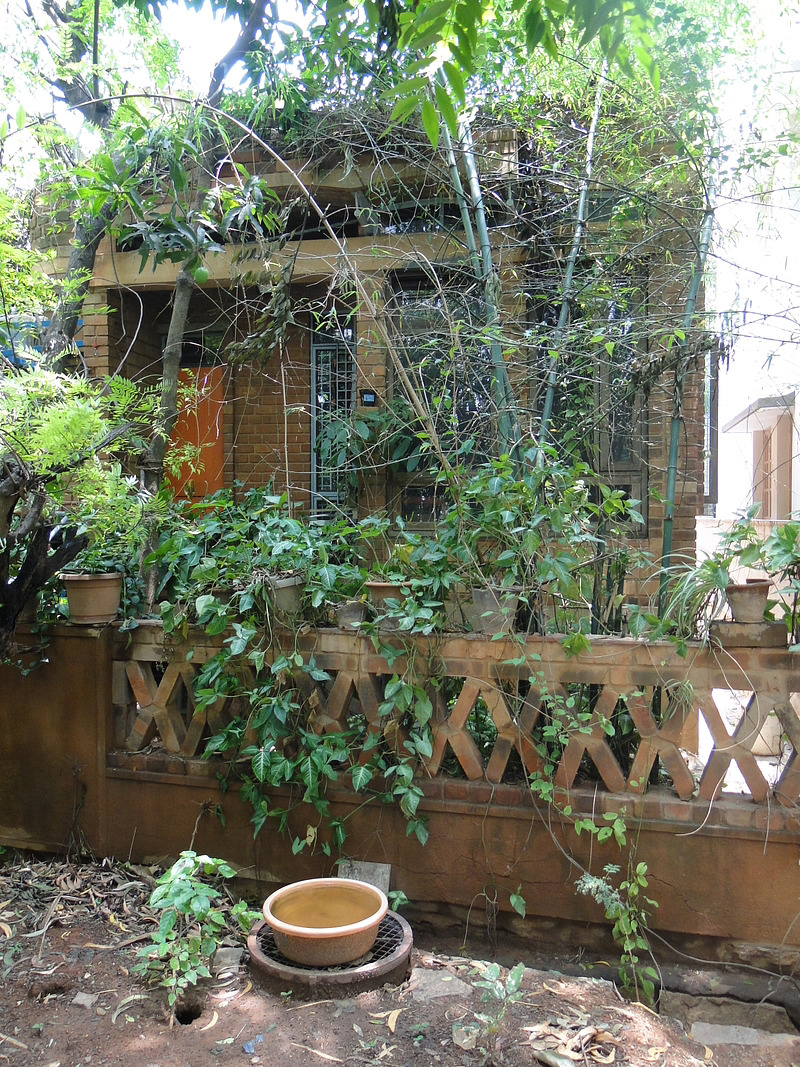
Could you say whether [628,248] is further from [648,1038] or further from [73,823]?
[73,823]

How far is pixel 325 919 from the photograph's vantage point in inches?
127

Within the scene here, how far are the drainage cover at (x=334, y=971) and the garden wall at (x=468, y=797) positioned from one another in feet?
2.07

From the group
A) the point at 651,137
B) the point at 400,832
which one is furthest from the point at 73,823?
the point at 651,137

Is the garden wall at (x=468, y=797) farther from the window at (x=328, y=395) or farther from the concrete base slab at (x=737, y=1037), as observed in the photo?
the window at (x=328, y=395)

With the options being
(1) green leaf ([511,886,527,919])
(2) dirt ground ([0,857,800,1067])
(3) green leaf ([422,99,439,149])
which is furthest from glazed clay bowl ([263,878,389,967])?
(3) green leaf ([422,99,439,149])

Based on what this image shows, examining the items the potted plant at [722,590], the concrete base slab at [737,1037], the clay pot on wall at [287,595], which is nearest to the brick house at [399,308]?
the clay pot on wall at [287,595]

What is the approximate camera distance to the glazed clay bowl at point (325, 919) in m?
2.92

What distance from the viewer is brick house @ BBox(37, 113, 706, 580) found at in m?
4.83

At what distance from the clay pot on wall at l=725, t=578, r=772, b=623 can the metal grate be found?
76.6 inches

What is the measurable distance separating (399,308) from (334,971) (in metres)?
3.47

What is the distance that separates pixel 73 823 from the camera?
4191 mm

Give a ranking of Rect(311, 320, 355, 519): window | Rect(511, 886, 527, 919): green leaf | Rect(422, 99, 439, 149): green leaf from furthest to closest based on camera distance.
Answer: Rect(311, 320, 355, 519): window
Rect(511, 886, 527, 919): green leaf
Rect(422, 99, 439, 149): green leaf

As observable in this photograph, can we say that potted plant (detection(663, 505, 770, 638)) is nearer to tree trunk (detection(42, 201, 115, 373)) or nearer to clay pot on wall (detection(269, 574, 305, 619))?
clay pot on wall (detection(269, 574, 305, 619))

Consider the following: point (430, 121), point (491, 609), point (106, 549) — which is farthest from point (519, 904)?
point (430, 121)
